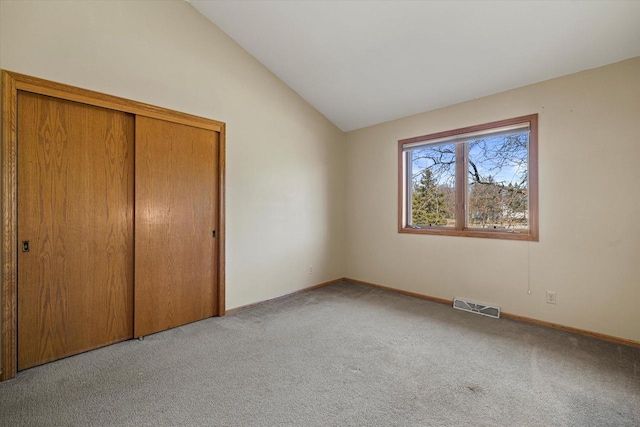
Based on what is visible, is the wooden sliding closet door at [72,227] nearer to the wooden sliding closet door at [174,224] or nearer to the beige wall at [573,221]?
the wooden sliding closet door at [174,224]

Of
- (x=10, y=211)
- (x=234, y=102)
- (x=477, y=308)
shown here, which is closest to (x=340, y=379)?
(x=477, y=308)

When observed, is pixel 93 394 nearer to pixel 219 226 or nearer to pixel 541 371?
pixel 219 226

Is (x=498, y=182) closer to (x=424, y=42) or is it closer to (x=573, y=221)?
(x=573, y=221)

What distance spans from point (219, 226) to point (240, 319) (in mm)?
1018

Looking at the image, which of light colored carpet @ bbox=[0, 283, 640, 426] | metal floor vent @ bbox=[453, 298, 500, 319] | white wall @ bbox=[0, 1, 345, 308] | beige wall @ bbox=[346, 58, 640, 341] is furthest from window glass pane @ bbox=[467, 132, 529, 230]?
white wall @ bbox=[0, 1, 345, 308]

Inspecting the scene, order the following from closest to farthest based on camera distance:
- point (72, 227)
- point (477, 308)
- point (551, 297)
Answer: point (72, 227) < point (551, 297) < point (477, 308)

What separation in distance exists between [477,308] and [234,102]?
11.8 ft

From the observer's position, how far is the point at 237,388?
6.17ft

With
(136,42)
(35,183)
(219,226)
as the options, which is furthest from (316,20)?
(35,183)

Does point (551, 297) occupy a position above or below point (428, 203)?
below

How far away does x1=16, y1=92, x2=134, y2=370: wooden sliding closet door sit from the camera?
212cm

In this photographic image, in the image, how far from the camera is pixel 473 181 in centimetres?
346

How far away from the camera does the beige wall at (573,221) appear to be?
2.47 metres

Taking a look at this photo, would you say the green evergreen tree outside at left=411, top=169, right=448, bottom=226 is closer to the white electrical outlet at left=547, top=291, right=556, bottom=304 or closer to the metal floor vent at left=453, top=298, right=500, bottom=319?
the metal floor vent at left=453, top=298, right=500, bottom=319
